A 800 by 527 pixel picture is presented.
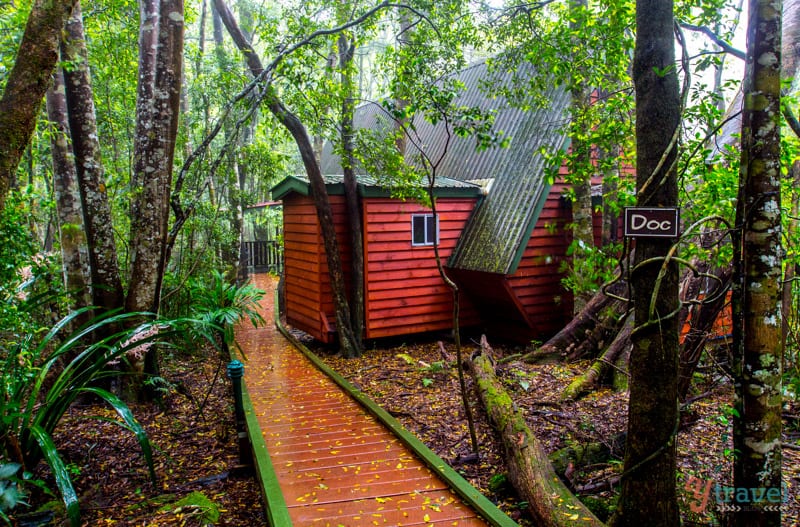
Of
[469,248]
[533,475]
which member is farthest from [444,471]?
[469,248]

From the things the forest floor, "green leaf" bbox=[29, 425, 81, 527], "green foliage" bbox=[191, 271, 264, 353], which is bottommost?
the forest floor

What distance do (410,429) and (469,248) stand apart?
17.5 ft

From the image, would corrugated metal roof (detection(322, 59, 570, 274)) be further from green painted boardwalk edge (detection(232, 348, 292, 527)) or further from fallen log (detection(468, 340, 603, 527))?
green painted boardwalk edge (detection(232, 348, 292, 527))

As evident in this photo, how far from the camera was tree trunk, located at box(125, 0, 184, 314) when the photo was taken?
5746 millimetres

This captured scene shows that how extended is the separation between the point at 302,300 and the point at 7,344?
688 cm

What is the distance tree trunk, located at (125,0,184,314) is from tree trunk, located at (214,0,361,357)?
9.02 ft

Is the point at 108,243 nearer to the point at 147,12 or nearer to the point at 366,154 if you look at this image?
the point at 147,12

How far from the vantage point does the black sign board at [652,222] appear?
283 centimetres

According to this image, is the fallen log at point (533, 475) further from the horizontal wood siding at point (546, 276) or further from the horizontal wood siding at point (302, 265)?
the horizontal wood siding at point (302, 265)

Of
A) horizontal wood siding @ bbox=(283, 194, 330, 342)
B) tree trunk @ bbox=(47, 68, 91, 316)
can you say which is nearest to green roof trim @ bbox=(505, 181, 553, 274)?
horizontal wood siding @ bbox=(283, 194, 330, 342)

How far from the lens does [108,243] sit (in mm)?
6090

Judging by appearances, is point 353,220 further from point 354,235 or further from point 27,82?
point 27,82

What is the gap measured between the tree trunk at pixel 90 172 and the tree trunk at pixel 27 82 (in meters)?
2.68

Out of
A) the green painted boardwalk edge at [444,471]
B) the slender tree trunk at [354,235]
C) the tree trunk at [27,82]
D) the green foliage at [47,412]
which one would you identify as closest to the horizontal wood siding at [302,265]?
the slender tree trunk at [354,235]
